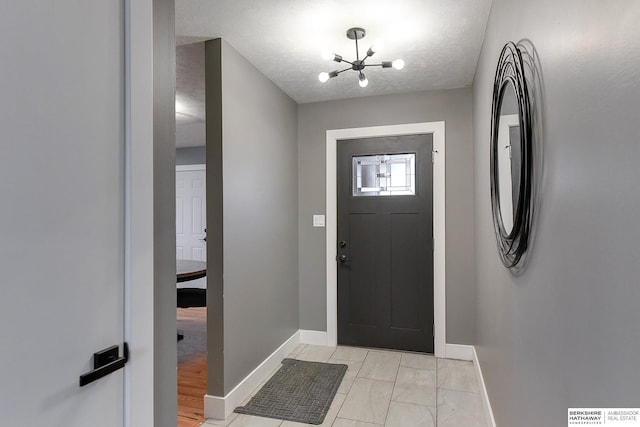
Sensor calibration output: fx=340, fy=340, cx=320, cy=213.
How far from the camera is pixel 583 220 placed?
32.6 inches

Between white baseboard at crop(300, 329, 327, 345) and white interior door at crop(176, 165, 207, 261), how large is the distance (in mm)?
3241

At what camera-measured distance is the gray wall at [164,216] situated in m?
1.14

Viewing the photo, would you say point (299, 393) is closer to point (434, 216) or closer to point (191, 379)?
point (191, 379)

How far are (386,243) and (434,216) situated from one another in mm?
545

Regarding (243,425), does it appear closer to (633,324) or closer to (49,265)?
(49,265)

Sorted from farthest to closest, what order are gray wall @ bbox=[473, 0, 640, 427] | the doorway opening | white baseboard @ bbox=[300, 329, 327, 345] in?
white baseboard @ bbox=[300, 329, 327, 345] < the doorway opening < gray wall @ bbox=[473, 0, 640, 427]

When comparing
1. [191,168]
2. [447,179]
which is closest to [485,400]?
[447,179]

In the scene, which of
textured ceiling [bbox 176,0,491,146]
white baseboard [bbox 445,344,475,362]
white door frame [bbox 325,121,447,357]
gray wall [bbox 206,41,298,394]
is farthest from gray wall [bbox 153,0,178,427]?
white baseboard [bbox 445,344,475,362]

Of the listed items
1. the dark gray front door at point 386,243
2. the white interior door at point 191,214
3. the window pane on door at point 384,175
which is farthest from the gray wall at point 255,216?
the white interior door at point 191,214

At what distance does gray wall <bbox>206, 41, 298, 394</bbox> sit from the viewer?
96.3 inches

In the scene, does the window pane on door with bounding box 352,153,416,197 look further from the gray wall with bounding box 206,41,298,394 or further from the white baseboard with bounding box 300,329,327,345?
the white baseboard with bounding box 300,329,327,345

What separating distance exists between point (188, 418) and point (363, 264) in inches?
79.8

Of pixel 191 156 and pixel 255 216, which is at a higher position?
pixel 191 156

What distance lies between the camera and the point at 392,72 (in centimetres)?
296
